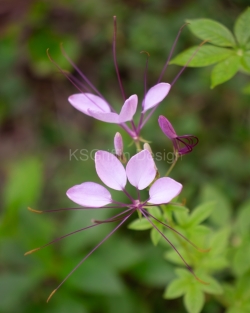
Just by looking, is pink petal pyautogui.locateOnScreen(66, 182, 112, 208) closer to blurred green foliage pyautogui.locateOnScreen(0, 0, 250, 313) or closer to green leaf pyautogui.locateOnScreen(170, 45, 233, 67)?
blurred green foliage pyautogui.locateOnScreen(0, 0, 250, 313)

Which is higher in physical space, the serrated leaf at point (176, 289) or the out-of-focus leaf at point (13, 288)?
the serrated leaf at point (176, 289)

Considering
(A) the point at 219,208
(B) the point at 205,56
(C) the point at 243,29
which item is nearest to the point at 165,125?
(B) the point at 205,56

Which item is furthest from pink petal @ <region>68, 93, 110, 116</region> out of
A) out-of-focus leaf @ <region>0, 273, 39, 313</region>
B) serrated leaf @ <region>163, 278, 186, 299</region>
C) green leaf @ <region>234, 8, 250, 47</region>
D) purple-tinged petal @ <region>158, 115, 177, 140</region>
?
out-of-focus leaf @ <region>0, 273, 39, 313</region>

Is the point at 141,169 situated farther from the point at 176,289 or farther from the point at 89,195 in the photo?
the point at 176,289

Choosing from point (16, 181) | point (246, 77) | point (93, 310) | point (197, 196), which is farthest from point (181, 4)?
point (93, 310)

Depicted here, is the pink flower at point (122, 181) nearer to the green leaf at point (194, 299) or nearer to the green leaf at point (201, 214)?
the green leaf at point (201, 214)

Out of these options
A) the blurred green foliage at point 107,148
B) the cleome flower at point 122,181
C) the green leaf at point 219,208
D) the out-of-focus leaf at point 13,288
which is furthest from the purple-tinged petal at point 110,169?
the out-of-focus leaf at point 13,288
